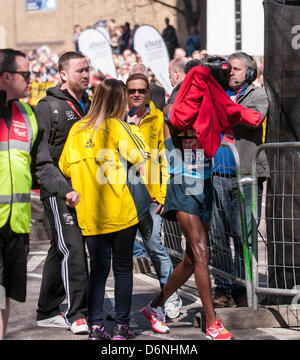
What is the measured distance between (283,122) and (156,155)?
3.68 feet

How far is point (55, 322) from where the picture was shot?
5891 mm

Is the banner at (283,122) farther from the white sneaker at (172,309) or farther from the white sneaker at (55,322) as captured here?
the white sneaker at (55,322)

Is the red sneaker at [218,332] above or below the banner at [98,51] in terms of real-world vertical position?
below

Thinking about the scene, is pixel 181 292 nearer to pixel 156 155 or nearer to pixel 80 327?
pixel 156 155

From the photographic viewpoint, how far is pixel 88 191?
202 inches

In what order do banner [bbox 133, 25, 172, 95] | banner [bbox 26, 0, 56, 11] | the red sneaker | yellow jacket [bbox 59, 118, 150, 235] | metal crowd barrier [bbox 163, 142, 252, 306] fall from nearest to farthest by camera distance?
yellow jacket [bbox 59, 118, 150, 235] → the red sneaker → metal crowd barrier [bbox 163, 142, 252, 306] → banner [bbox 133, 25, 172, 95] → banner [bbox 26, 0, 56, 11]

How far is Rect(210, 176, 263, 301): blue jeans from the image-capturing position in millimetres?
5961

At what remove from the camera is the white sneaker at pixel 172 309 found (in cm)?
610

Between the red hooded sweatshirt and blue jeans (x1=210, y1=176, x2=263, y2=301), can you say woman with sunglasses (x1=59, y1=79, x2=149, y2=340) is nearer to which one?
the red hooded sweatshirt

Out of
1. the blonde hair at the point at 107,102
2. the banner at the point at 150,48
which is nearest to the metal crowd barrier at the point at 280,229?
the blonde hair at the point at 107,102

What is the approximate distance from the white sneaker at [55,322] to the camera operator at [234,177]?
1.29 metres

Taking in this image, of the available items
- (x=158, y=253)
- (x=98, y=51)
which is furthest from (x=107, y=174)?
(x=98, y=51)

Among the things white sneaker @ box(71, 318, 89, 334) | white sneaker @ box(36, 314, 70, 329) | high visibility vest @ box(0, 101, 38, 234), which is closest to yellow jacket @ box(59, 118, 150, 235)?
high visibility vest @ box(0, 101, 38, 234)

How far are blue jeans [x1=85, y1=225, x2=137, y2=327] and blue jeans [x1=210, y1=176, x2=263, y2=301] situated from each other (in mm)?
1074
